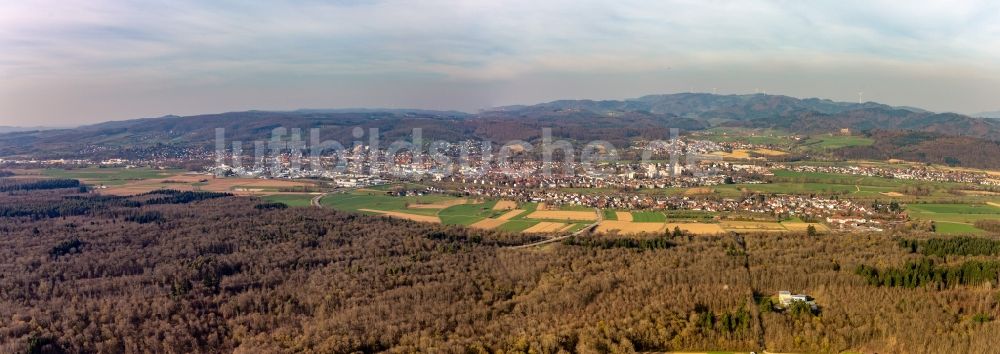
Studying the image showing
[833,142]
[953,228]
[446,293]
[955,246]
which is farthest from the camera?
[833,142]

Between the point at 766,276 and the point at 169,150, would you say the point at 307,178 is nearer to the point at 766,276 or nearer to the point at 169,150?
the point at 169,150

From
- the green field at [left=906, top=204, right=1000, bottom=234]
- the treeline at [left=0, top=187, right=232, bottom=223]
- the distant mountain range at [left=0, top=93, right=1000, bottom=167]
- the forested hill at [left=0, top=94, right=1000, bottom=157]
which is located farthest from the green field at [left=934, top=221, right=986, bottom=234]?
the forested hill at [left=0, top=94, right=1000, bottom=157]

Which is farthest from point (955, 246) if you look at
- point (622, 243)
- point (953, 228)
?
point (622, 243)

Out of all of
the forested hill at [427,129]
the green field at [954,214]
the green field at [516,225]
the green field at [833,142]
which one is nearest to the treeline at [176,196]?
the green field at [516,225]

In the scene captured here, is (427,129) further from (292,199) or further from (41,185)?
(41,185)

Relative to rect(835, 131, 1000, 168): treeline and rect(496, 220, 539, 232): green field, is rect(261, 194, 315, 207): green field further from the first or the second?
rect(835, 131, 1000, 168): treeline

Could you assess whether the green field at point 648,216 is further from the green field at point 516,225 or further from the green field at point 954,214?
the green field at point 954,214
